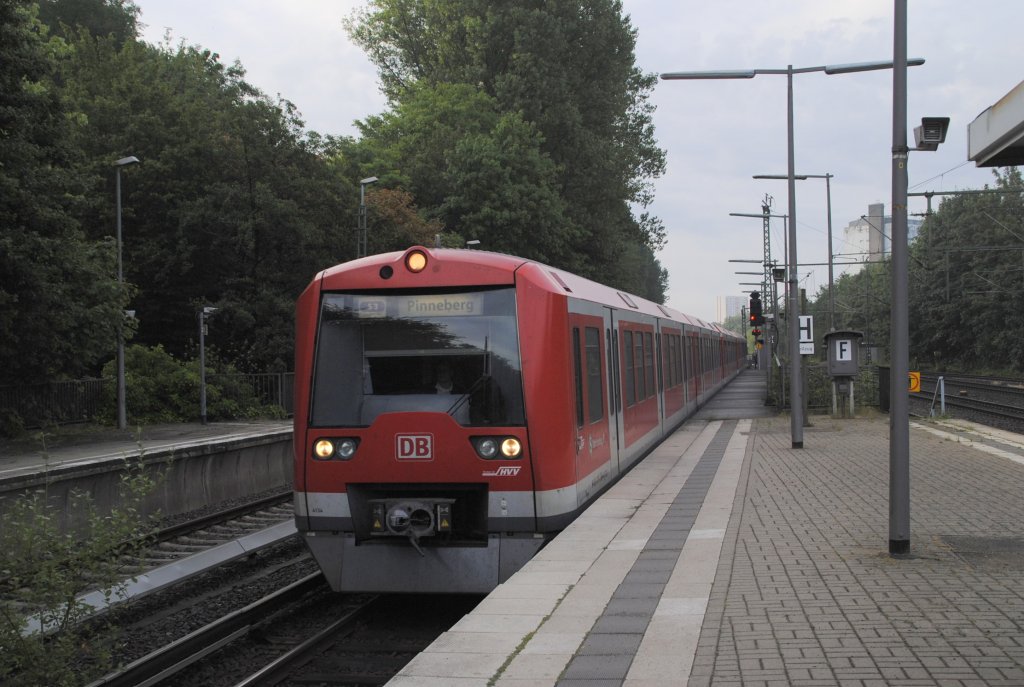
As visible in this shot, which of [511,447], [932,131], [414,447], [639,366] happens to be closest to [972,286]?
[639,366]

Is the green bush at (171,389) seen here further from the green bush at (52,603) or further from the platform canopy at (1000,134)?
the platform canopy at (1000,134)

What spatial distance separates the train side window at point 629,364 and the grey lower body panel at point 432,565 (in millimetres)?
5626

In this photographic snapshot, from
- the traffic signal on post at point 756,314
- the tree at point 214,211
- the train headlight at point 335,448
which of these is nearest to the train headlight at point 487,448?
the train headlight at point 335,448

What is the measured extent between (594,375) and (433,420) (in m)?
2.93

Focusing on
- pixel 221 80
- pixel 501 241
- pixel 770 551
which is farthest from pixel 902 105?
pixel 221 80

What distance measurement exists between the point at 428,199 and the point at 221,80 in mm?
14614

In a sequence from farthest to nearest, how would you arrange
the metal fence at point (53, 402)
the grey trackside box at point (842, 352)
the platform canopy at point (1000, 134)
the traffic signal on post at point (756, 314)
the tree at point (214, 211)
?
the tree at point (214, 211), the traffic signal on post at point (756, 314), the metal fence at point (53, 402), the grey trackside box at point (842, 352), the platform canopy at point (1000, 134)

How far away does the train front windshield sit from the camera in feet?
29.1

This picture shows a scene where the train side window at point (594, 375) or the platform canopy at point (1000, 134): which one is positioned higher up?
the platform canopy at point (1000, 134)

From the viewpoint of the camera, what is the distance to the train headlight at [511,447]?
8703 mm

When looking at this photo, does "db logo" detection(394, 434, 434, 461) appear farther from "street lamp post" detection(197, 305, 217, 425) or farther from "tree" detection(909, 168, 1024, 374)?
"tree" detection(909, 168, 1024, 374)

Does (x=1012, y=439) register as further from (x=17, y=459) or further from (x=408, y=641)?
(x=17, y=459)

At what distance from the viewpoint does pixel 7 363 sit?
2452 centimetres

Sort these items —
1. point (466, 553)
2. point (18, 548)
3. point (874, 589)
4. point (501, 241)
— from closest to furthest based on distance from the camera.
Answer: point (874, 589), point (18, 548), point (466, 553), point (501, 241)
